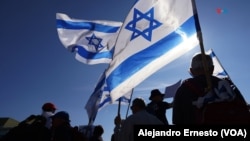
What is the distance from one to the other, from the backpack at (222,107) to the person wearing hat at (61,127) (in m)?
3.63

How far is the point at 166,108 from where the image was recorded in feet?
26.4

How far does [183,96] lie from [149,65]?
1.62 m

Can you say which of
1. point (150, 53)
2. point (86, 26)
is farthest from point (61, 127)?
point (86, 26)

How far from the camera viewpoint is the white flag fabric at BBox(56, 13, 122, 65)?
1194 centimetres

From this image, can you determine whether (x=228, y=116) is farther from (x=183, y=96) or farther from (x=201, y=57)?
(x=201, y=57)

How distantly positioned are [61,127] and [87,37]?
Result: 18.5 ft

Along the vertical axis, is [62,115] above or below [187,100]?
above

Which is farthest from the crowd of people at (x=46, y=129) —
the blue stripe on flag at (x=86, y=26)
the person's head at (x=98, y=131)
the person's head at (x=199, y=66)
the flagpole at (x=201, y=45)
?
the blue stripe on flag at (x=86, y=26)

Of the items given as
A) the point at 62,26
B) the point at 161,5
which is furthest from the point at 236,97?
the point at 62,26

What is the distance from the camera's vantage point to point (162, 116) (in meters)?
7.99

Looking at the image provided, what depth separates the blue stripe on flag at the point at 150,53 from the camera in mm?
5656

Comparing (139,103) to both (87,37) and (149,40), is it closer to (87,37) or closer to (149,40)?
(149,40)

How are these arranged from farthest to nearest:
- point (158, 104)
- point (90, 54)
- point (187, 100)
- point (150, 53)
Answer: point (90, 54) < point (158, 104) < point (150, 53) < point (187, 100)

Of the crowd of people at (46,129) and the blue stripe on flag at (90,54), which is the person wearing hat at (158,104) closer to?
the crowd of people at (46,129)
